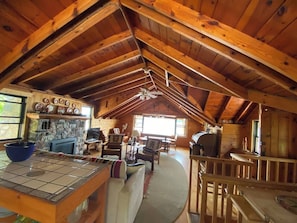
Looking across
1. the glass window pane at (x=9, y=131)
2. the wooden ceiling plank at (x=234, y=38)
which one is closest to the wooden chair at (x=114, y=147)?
the glass window pane at (x=9, y=131)

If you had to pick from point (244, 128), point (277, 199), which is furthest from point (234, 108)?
point (277, 199)

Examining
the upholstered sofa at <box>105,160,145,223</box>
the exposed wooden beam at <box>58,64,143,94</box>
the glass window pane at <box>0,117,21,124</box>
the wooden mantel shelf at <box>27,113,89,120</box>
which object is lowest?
the upholstered sofa at <box>105,160,145,223</box>

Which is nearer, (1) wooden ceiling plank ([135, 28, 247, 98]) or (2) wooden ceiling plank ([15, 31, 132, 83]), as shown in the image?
(1) wooden ceiling plank ([135, 28, 247, 98])

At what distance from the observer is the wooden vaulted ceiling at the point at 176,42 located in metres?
1.38

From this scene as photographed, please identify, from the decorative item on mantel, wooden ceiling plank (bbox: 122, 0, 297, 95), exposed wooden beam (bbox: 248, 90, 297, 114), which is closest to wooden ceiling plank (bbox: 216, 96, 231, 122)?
exposed wooden beam (bbox: 248, 90, 297, 114)

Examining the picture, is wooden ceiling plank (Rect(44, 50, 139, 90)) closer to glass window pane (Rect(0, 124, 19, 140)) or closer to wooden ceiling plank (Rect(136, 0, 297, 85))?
glass window pane (Rect(0, 124, 19, 140))

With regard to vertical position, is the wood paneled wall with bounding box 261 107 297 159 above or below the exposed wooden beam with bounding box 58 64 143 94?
below

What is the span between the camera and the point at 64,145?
17.7 ft

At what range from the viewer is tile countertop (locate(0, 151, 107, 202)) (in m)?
1.15

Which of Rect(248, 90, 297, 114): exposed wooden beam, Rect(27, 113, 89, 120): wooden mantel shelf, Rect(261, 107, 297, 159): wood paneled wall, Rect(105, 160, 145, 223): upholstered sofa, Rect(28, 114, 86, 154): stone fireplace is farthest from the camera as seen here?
Rect(28, 114, 86, 154): stone fireplace

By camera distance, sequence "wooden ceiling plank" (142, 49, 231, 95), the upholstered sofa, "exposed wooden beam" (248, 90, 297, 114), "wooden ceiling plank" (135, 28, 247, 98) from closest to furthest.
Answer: the upholstered sofa → "exposed wooden beam" (248, 90, 297, 114) → "wooden ceiling plank" (135, 28, 247, 98) → "wooden ceiling plank" (142, 49, 231, 95)

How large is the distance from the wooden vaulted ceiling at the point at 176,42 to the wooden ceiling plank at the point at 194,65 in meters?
0.02

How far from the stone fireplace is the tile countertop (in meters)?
2.72

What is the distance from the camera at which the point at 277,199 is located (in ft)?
4.54
